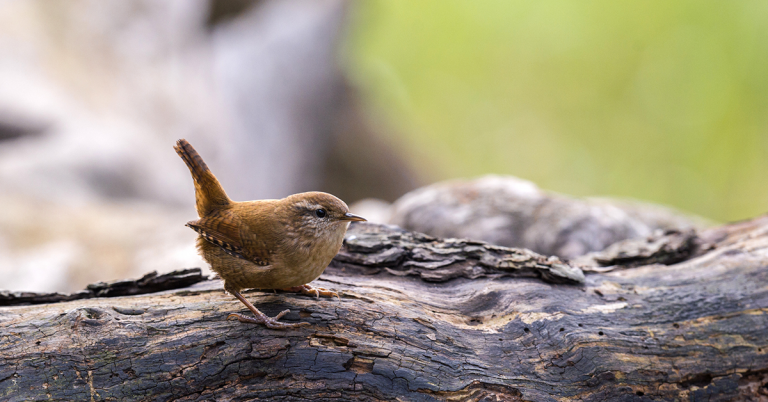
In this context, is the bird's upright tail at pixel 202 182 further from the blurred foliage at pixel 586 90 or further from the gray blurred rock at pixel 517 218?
the blurred foliage at pixel 586 90

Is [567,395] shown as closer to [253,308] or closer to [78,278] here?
[253,308]

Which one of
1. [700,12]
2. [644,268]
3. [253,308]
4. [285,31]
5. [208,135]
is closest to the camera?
[253,308]

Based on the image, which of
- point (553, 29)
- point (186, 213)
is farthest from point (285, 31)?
point (553, 29)

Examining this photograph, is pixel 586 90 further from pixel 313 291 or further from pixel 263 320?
pixel 263 320

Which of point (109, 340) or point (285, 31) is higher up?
point (285, 31)

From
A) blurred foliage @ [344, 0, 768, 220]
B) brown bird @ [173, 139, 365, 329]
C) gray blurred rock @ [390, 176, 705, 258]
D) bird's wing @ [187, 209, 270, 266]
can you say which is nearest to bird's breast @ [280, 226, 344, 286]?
brown bird @ [173, 139, 365, 329]

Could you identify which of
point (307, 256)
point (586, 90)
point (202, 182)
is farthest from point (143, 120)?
point (586, 90)

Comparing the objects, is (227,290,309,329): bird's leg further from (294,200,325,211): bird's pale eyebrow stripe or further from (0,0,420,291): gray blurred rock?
(0,0,420,291): gray blurred rock
